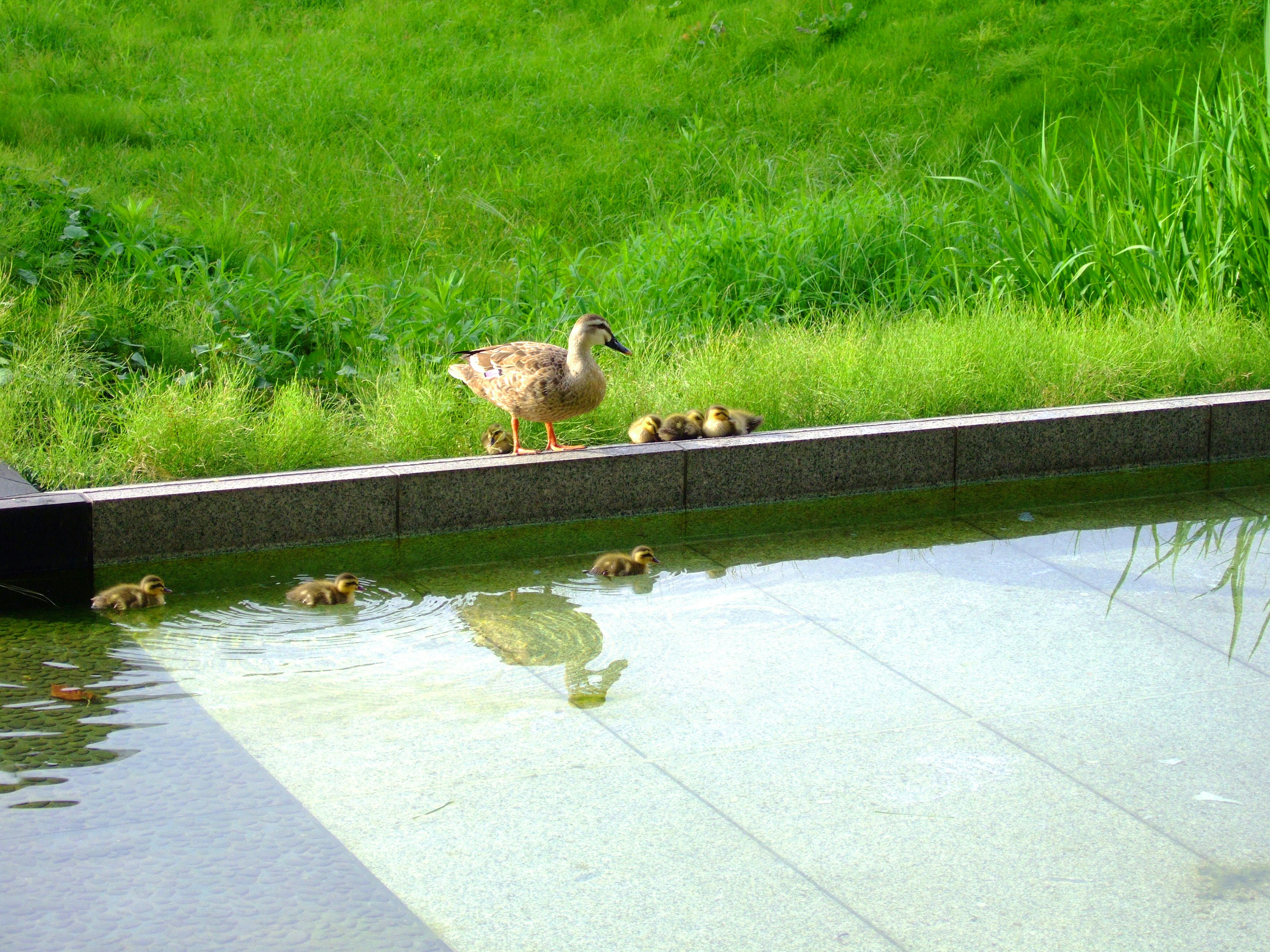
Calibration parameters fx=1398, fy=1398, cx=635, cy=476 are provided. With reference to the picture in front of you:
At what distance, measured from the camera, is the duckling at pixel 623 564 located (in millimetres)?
6082

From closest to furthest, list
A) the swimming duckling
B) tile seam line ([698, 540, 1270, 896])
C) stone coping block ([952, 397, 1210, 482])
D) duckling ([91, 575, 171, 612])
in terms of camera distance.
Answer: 1. tile seam line ([698, 540, 1270, 896])
2. duckling ([91, 575, 171, 612])
3. the swimming duckling
4. stone coping block ([952, 397, 1210, 482])

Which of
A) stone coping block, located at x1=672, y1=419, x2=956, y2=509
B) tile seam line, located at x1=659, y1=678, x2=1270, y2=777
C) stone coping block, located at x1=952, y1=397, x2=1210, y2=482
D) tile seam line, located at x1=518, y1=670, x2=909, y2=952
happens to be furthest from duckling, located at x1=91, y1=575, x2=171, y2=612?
stone coping block, located at x1=952, y1=397, x2=1210, y2=482

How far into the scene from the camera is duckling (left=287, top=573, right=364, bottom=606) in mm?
5613

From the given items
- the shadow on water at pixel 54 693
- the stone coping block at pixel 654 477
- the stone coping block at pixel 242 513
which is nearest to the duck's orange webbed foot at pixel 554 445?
the stone coping block at pixel 654 477

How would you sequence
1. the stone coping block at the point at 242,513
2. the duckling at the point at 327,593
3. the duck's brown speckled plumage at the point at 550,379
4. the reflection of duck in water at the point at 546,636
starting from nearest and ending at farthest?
the reflection of duck in water at the point at 546,636 < the duckling at the point at 327,593 < the stone coping block at the point at 242,513 < the duck's brown speckled plumage at the point at 550,379

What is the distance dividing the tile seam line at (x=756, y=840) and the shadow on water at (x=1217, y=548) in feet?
7.93

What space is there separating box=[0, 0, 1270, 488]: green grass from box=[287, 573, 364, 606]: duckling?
52.7 inches

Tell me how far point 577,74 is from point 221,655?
517 inches

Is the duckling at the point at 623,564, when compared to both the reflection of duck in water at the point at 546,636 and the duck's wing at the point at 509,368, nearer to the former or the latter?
the reflection of duck in water at the point at 546,636

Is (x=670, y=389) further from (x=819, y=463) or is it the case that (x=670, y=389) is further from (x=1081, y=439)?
(x=1081, y=439)

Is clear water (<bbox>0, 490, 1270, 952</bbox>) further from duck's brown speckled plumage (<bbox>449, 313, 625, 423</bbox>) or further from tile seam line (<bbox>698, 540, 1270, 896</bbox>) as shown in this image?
duck's brown speckled plumage (<bbox>449, 313, 625, 423</bbox>)

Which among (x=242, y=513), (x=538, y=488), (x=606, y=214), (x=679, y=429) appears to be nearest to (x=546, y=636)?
(x=538, y=488)

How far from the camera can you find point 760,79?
1714 cm

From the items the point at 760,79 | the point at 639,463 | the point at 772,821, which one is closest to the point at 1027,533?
the point at 639,463
